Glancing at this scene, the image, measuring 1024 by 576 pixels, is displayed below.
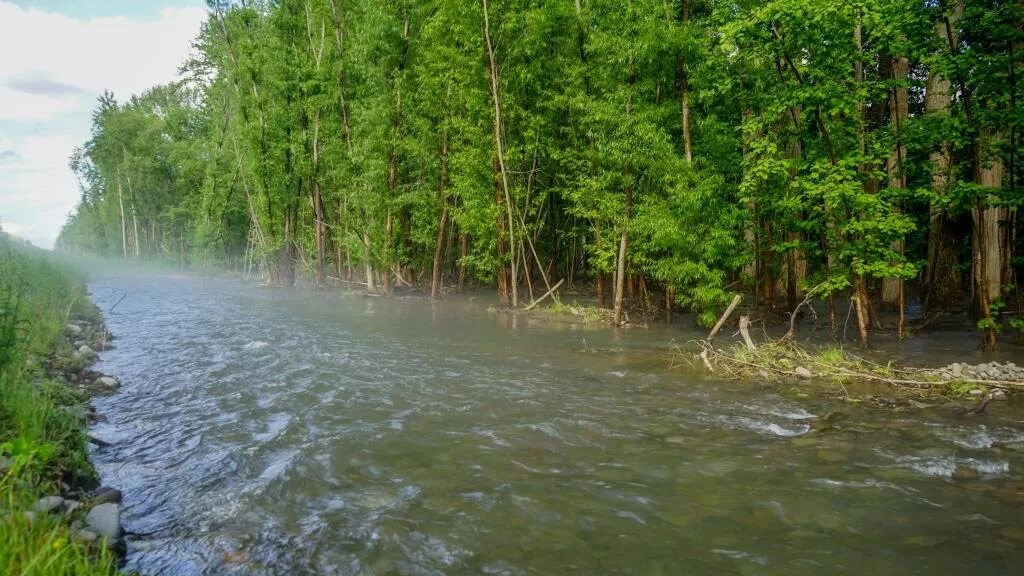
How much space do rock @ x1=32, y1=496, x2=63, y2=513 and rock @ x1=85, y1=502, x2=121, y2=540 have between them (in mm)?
235

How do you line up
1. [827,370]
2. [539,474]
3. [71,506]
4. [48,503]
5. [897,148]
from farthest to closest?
[897,148] → [827,370] → [539,474] → [71,506] → [48,503]

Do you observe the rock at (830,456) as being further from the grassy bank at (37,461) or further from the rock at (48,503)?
the rock at (48,503)

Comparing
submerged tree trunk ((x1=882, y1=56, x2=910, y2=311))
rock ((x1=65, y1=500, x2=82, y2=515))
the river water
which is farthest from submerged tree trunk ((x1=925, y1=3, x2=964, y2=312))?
rock ((x1=65, y1=500, x2=82, y2=515))

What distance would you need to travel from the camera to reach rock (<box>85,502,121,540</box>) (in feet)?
13.7

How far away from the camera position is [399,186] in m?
24.9

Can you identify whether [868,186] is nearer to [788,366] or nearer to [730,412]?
[788,366]

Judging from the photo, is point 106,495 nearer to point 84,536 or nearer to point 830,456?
point 84,536

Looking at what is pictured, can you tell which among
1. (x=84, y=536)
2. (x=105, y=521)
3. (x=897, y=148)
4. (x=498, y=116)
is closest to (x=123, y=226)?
(x=498, y=116)

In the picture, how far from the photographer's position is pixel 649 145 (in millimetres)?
14625

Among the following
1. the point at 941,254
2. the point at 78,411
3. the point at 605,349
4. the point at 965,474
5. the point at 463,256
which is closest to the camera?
the point at 965,474

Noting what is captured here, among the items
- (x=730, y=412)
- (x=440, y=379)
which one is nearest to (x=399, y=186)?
(x=440, y=379)

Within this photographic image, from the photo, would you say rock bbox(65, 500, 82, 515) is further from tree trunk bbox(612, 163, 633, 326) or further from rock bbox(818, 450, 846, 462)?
tree trunk bbox(612, 163, 633, 326)

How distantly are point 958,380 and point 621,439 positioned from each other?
224 inches

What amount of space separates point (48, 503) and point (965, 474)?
26.6ft
